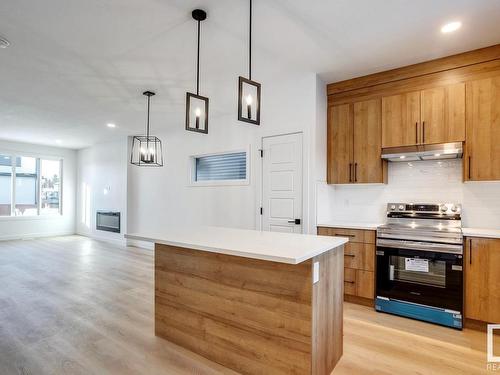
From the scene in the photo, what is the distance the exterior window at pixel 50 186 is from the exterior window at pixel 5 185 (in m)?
0.77

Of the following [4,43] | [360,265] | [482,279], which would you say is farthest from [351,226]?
[4,43]

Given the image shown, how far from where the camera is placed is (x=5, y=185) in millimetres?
7895

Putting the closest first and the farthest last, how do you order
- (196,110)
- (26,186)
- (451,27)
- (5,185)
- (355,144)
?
(196,110)
(451,27)
(355,144)
(5,185)
(26,186)

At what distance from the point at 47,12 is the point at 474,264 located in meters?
4.49

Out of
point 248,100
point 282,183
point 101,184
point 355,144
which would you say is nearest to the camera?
point 248,100

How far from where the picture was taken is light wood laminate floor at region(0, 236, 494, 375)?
220 centimetres

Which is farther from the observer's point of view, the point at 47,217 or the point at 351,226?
the point at 47,217

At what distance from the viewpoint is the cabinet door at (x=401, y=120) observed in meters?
3.31

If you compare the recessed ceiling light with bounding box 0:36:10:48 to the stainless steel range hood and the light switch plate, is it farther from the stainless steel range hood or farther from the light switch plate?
the stainless steel range hood

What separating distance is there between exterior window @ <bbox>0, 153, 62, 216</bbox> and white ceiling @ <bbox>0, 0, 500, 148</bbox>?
5028 mm

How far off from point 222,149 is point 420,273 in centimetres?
358


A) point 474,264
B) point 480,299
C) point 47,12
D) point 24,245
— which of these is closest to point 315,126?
point 474,264

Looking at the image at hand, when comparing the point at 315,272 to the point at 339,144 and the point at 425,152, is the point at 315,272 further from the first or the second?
the point at 339,144

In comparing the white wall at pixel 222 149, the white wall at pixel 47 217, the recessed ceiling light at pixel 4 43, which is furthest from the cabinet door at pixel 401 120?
the white wall at pixel 47 217
